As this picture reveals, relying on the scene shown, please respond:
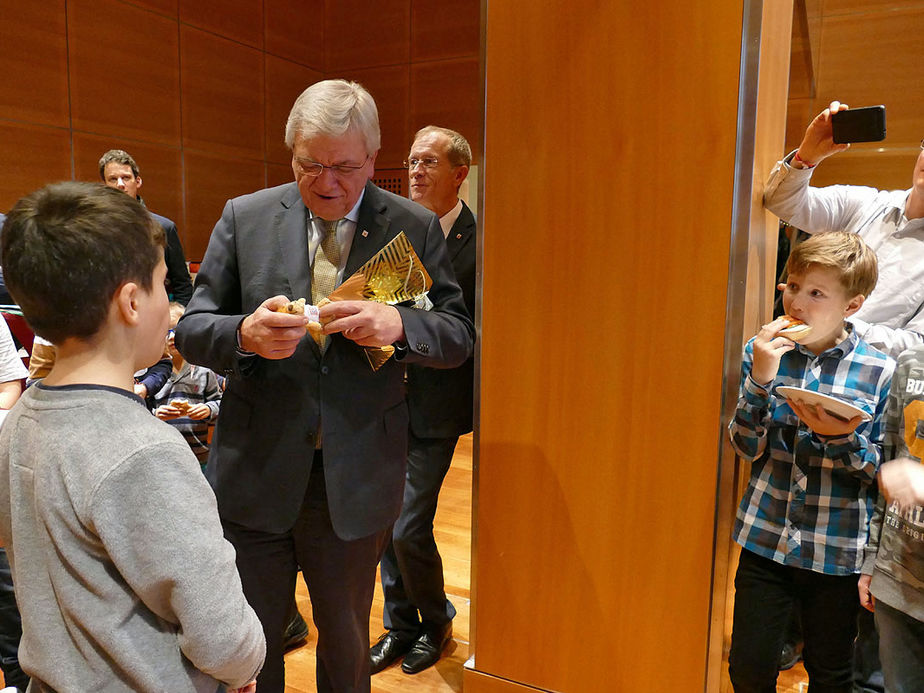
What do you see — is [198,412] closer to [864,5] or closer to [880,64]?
[880,64]

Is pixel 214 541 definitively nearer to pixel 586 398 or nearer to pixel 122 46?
pixel 586 398

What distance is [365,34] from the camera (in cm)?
695

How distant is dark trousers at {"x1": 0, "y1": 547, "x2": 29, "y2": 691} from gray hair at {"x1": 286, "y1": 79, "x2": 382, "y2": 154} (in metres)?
1.46

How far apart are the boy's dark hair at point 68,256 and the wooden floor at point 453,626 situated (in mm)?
1714

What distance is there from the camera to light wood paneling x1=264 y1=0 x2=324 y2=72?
6.55m

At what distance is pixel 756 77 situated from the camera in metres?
1.54

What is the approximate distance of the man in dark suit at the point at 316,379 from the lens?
151 cm

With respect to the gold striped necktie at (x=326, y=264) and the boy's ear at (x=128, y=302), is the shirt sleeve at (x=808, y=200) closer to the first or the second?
the gold striped necktie at (x=326, y=264)

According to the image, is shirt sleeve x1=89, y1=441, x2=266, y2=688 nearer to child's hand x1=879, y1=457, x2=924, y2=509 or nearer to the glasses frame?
the glasses frame

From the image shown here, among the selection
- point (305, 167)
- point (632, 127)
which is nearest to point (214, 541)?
point (305, 167)

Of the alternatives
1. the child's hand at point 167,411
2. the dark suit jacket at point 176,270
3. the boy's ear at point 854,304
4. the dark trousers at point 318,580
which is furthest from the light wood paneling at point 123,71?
the boy's ear at point 854,304

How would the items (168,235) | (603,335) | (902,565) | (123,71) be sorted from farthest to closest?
(123,71) → (168,235) → (603,335) → (902,565)

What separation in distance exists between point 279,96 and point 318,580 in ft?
19.7

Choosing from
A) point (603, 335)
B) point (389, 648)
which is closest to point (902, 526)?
point (603, 335)
